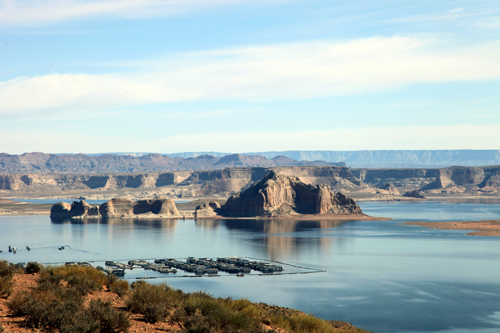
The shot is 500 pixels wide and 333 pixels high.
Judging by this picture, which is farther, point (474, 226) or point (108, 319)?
point (474, 226)

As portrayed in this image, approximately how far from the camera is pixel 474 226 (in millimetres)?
136625

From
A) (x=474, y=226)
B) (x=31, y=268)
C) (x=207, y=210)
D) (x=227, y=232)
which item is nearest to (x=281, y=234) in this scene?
(x=227, y=232)

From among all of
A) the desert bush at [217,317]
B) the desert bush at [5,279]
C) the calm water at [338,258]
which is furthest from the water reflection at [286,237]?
the desert bush at [5,279]

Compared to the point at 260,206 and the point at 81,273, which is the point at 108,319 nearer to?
the point at 81,273

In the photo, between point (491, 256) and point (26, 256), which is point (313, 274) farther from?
point (26, 256)

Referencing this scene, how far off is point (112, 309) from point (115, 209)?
166866mm

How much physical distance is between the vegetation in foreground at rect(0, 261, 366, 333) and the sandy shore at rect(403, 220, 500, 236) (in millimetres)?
117732

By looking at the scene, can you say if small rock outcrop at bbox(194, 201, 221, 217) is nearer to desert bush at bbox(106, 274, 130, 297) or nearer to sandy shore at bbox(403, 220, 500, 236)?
sandy shore at bbox(403, 220, 500, 236)

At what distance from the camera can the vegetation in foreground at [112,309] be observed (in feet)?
47.0

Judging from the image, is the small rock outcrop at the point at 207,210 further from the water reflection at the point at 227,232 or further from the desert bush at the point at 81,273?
the desert bush at the point at 81,273

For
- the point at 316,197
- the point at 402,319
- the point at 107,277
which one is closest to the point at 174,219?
the point at 316,197

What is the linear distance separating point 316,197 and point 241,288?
397 ft

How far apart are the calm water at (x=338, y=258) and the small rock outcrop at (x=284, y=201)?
656 inches

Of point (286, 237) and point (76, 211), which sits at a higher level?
point (76, 211)
